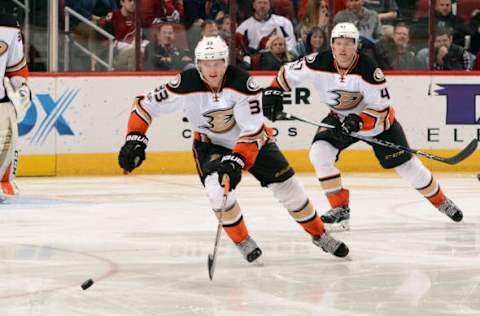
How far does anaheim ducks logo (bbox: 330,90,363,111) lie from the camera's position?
674 cm

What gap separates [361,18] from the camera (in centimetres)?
1028

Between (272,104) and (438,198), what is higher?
(272,104)

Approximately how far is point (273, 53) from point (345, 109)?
3.54 m

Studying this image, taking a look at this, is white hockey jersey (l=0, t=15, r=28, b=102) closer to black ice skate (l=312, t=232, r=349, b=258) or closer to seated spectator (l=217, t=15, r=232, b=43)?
seated spectator (l=217, t=15, r=232, b=43)

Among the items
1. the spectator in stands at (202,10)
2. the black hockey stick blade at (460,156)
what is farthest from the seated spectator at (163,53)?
the black hockey stick blade at (460,156)

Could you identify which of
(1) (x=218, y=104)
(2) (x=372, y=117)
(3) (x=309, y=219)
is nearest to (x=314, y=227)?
(3) (x=309, y=219)

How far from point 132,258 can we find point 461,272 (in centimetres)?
147

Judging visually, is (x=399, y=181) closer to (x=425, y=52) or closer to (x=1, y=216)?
(x=425, y=52)

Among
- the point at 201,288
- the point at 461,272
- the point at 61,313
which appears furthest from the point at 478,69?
the point at 61,313

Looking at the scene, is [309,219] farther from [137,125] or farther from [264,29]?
[264,29]

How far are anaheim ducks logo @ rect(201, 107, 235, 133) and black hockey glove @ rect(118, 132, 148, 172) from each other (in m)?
0.31

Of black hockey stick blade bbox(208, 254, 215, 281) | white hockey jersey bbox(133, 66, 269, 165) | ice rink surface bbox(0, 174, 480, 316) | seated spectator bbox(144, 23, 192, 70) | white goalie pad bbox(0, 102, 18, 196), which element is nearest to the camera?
ice rink surface bbox(0, 174, 480, 316)

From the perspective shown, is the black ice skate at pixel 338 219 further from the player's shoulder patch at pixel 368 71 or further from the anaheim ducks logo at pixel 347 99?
the player's shoulder patch at pixel 368 71

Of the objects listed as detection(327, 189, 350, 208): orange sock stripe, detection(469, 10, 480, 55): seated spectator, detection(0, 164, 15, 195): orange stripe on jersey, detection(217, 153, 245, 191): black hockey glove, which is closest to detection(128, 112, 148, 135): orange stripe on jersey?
detection(217, 153, 245, 191): black hockey glove
